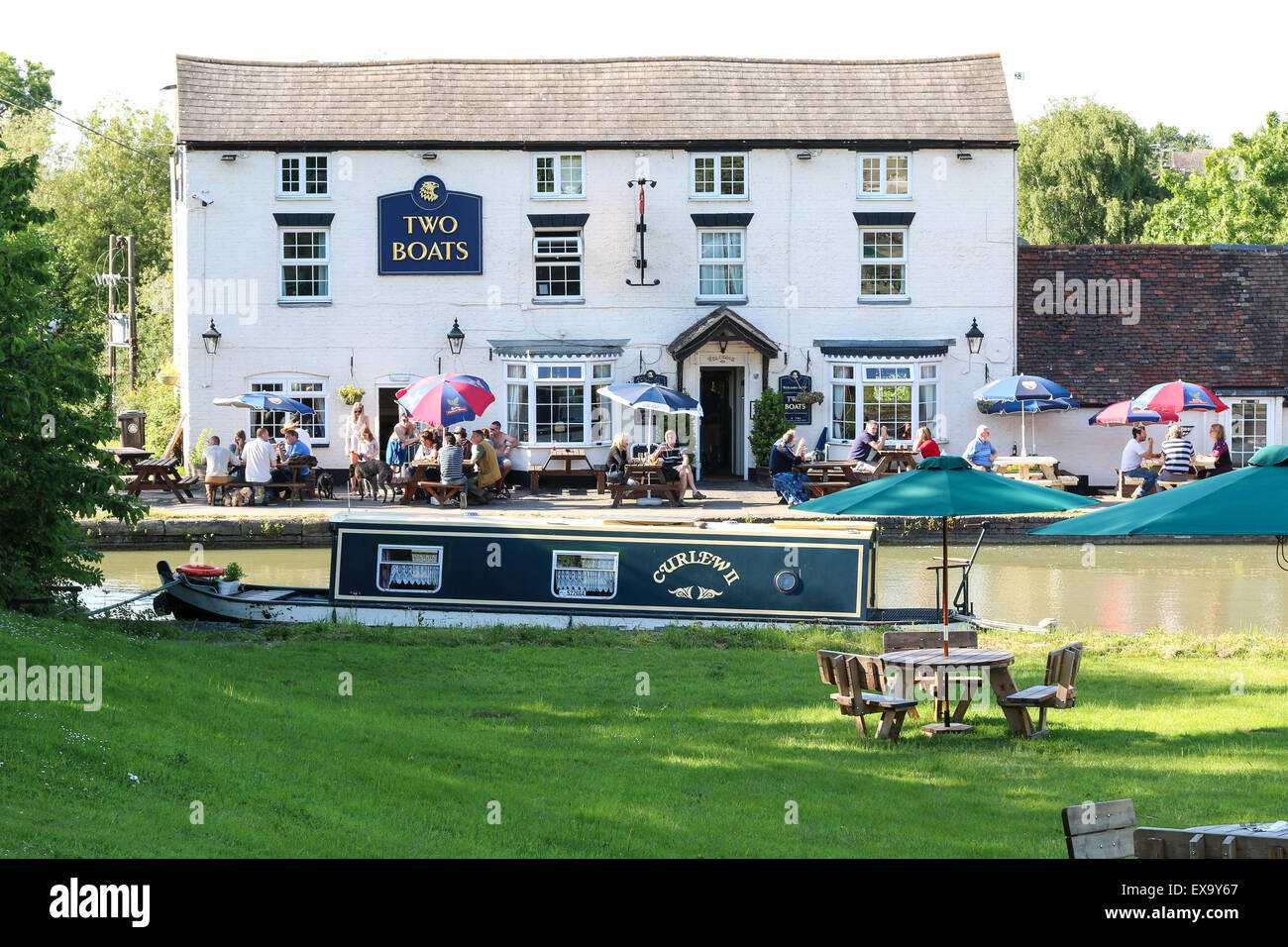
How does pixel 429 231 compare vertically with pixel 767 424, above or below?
above

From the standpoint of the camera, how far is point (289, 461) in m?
26.5

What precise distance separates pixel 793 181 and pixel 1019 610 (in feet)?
49.9

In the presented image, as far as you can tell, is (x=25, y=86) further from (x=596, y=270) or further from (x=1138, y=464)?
(x=1138, y=464)

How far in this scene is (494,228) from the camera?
1204 inches


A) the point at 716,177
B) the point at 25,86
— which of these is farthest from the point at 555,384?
the point at 25,86

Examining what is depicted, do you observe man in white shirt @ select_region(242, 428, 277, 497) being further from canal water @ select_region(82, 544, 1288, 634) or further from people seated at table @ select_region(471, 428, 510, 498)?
people seated at table @ select_region(471, 428, 510, 498)

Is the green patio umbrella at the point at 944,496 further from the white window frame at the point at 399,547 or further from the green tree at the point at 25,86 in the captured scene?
the green tree at the point at 25,86

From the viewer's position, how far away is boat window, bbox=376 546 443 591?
16.2 m

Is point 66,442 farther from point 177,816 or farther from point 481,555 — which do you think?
point 177,816

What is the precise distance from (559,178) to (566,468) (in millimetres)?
6275

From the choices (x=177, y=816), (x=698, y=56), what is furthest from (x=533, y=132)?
(x=177, y=816)

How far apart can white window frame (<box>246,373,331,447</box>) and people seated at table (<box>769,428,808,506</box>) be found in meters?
9.79

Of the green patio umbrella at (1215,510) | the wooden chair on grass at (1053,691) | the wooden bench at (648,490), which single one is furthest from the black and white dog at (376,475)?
the green patio umbrella at (1215,510)

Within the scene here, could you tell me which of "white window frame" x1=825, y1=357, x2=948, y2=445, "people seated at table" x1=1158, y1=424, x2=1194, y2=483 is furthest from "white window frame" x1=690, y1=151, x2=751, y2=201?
"people seated at table" x1=1158, y1=424, x2=1194, y2=483
